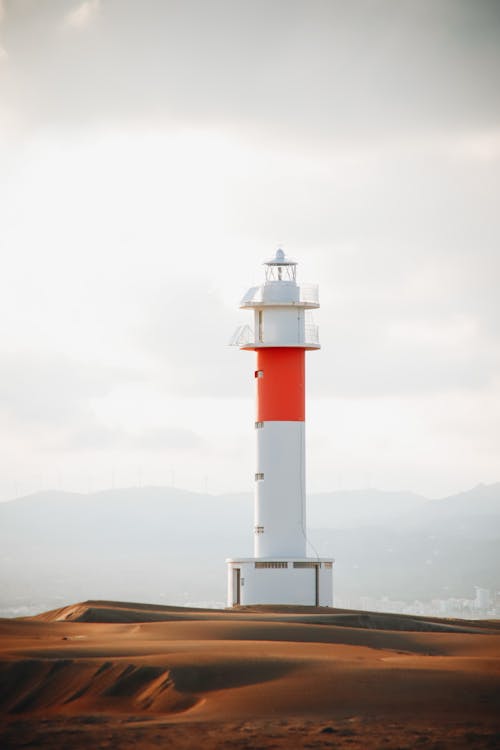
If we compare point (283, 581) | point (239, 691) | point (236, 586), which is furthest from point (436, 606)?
point (239, 691)

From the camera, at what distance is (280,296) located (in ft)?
136

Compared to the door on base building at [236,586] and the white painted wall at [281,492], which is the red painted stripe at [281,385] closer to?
the white painted wall at [281,492]

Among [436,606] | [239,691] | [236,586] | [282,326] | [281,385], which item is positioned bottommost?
[239,691]

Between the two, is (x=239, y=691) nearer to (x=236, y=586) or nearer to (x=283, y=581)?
Answer: (x=283, y=581)

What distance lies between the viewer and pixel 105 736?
62.2 feet

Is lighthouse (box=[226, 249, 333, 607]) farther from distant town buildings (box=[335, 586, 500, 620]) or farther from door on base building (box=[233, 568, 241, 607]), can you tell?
distant town buildings (box=[335, 586, 500, 620])

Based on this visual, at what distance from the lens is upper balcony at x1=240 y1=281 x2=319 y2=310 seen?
41.4 metres

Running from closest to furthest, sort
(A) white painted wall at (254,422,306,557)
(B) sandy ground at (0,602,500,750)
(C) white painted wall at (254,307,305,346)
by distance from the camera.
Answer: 1. (B) sandy ground at (0,602,500,750)
2. (A) white painted wall at (254,422,306,557)
3. (C) white painted wall at (254,307,305,346)

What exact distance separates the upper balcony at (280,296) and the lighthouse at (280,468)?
25 millimetres

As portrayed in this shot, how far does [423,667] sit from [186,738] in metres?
5.09

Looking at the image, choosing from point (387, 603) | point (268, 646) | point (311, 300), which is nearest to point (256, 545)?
point (311, 300)

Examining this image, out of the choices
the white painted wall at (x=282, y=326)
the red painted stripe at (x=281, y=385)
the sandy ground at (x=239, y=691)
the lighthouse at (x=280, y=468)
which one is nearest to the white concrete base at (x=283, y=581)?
the lighthouse at (x=280, y=468)

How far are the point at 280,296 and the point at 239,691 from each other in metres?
21.2

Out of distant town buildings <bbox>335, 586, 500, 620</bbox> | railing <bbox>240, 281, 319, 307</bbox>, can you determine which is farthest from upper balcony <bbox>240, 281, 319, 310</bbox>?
distant town buildings <bbox>335, 586, 500, 620</bbox>
